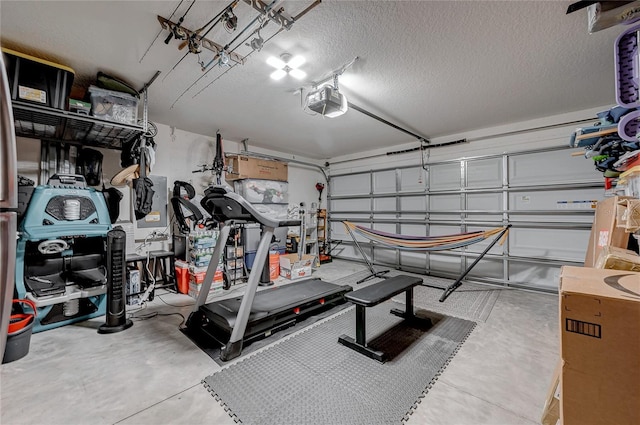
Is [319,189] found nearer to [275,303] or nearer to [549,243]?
[275,303]

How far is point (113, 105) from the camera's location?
264 cm

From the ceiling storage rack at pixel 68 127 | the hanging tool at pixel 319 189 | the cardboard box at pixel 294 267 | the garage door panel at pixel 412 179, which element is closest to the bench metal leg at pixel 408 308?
the cardboard box at pixel 294 267

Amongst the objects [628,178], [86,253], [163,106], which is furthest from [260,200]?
[628,178]

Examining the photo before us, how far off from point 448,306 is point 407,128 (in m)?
2.94

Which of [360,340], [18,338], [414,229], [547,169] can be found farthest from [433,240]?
[18,338]

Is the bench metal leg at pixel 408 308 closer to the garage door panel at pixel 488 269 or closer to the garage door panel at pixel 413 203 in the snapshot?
A: the garage door panel at pixel 488 269

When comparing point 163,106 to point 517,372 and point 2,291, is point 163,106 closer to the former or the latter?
point 2,291

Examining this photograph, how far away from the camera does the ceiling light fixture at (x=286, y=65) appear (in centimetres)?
229

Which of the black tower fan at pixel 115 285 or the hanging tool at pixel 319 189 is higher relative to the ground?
the hanging tool at pixel 319 189

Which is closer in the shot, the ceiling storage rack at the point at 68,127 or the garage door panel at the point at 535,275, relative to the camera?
the ceiling storage rack at the point at 68,127

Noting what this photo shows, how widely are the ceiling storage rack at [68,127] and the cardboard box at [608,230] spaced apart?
481 cm

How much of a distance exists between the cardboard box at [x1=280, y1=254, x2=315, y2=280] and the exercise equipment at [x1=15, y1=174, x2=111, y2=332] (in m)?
2.43

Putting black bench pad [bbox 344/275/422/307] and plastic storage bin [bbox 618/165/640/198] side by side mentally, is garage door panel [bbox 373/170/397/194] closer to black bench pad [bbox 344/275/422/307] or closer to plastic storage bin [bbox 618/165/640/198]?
black bench pad [bbox 344/275/422/307]

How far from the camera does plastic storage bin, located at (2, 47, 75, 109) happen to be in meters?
2.06
